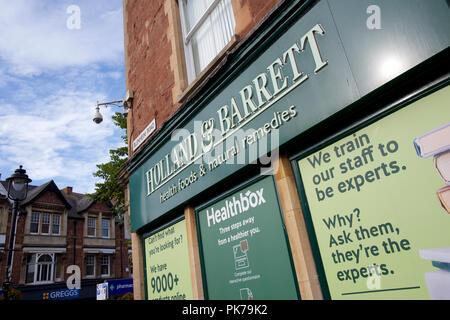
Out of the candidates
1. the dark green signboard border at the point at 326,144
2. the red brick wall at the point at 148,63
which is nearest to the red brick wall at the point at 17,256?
the red brick wall at the point at 148,63

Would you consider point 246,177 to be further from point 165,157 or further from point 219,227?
point 165,157

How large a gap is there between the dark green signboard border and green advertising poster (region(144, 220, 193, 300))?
2.25m

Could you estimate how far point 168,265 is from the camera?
5043mm

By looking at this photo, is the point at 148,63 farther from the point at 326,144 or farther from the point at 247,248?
the point at 326,144

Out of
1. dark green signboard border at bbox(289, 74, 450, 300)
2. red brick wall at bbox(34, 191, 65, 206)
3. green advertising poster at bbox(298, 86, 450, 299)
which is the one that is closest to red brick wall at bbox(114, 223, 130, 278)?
red brick wall at bbox(34, 191, 65, 206)

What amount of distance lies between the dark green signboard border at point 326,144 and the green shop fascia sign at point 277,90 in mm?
224

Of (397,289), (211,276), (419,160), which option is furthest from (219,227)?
(419,160)

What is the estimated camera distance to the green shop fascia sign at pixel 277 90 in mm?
2527

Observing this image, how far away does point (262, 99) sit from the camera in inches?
136

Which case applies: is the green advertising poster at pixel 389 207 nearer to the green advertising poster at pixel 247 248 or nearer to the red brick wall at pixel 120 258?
the green advertising poster at pixel 247 248

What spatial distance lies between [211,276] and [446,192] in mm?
2921

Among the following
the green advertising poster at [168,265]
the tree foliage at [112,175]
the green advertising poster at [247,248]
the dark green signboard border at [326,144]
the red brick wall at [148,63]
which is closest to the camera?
the dark green signboard border at [326,144]

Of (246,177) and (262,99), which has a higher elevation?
(262,99)

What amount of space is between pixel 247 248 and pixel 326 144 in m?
1.53
